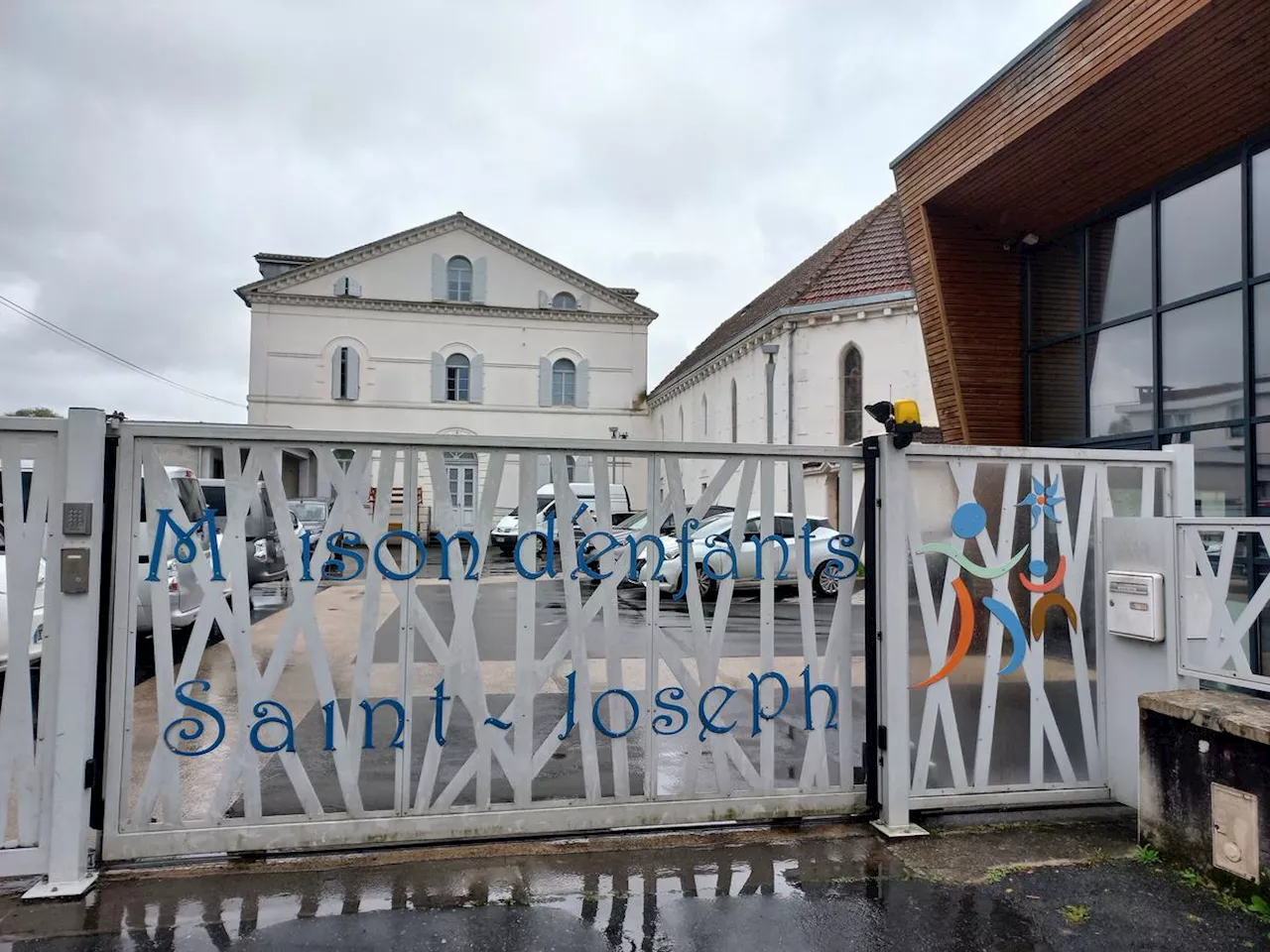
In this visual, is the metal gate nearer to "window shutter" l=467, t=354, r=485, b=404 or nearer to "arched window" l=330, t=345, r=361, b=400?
"window shutter" l=467, t=354, r=485, b=404

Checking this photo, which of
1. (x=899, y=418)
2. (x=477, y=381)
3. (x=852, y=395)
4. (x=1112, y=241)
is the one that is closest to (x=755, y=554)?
(x=899, y=418)

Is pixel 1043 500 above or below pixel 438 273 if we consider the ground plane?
below

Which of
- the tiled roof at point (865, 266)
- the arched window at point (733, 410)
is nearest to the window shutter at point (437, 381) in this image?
the arched window at point (733, 410)

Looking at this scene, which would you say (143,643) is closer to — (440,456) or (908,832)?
(440,456)

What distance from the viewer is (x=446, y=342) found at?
111 feet

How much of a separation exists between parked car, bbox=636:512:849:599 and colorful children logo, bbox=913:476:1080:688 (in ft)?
1.83

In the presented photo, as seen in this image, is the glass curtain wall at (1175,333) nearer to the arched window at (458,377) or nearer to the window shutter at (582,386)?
the window shutter at (582,386)

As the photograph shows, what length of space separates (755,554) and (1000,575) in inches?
57.6

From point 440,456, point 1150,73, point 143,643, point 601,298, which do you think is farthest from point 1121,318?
point 601,298

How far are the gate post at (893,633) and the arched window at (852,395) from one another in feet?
55.4

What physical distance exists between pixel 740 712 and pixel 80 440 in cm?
496

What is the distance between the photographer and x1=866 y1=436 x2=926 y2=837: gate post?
4.38 metres

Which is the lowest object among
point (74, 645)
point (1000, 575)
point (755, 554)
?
point (74, 645)

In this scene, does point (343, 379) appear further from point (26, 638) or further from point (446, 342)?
point (26, 638)
